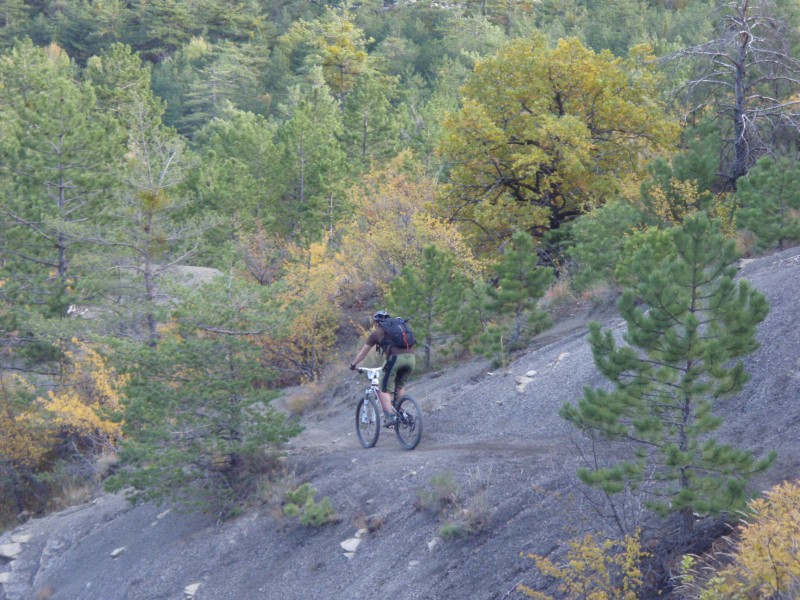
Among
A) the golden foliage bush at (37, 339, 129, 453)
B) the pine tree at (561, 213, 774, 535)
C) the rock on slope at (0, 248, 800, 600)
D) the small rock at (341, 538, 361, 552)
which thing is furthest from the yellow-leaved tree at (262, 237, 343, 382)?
the pine tree at (561, 213, 774, 535)

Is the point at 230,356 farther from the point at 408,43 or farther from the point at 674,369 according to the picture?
the point at 408,43

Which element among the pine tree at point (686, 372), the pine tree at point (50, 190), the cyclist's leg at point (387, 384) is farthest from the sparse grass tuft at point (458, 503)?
the pine tree at point (50, 190)

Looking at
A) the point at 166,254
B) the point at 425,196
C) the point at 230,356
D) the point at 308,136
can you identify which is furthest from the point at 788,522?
the point at 308,136

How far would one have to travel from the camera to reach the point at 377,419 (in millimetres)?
11547

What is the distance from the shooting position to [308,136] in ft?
112

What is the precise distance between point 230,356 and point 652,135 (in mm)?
13293

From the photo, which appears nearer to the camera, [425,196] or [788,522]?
[788,522]

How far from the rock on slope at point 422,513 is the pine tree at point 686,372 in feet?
2.74

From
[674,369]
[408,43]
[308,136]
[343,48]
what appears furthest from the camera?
[408,43]

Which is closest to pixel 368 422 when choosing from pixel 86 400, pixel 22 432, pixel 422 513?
pixel 422 513

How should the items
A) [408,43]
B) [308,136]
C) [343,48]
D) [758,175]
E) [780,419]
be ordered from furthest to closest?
[408,43] → [343,48] → [308,136] → [758,175] → [780,419]

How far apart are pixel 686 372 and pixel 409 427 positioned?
4945 millimetres

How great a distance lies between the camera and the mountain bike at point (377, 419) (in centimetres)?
1115

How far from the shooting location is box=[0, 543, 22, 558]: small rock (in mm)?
14742
